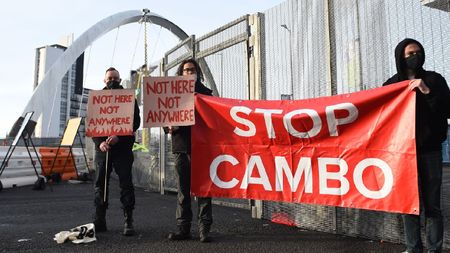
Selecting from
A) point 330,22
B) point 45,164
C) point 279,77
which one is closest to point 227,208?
point 279,77

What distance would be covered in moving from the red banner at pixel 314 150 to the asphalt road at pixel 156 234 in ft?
1.68

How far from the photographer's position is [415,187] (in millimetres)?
3506

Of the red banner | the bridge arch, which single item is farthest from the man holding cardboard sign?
the bridge arch

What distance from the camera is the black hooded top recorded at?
11.0 feet

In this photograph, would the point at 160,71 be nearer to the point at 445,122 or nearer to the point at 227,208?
the point at 227,208

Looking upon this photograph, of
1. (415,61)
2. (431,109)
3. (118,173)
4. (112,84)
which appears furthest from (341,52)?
(118,173)

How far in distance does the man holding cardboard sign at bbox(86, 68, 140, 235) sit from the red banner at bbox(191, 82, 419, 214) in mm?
876

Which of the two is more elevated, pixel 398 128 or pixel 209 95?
pixel 209 95

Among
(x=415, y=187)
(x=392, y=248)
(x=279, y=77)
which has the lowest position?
(x=392, y=248)

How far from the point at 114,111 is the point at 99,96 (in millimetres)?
283

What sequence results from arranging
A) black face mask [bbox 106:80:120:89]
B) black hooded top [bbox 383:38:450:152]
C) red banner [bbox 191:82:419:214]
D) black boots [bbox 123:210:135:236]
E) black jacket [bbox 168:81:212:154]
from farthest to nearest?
black face mask [bbox 106:80:120:89], black boots [bbox 123:210:135:236], black jacket [bbox 168:81:212:154], red banner [bbox 191:82:419:214], black hooded top [bbox 383:38:450:152]

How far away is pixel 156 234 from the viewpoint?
487 centimetres

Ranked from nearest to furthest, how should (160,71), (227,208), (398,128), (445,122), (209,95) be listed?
1. (445,122)
2. (398,128)
3. (209,95)
4. (227,208)
5. (160,71)

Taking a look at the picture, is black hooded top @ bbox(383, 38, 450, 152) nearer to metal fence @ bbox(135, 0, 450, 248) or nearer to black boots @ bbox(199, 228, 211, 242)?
metal fence @ bbox(135, 0, 450, 248)
